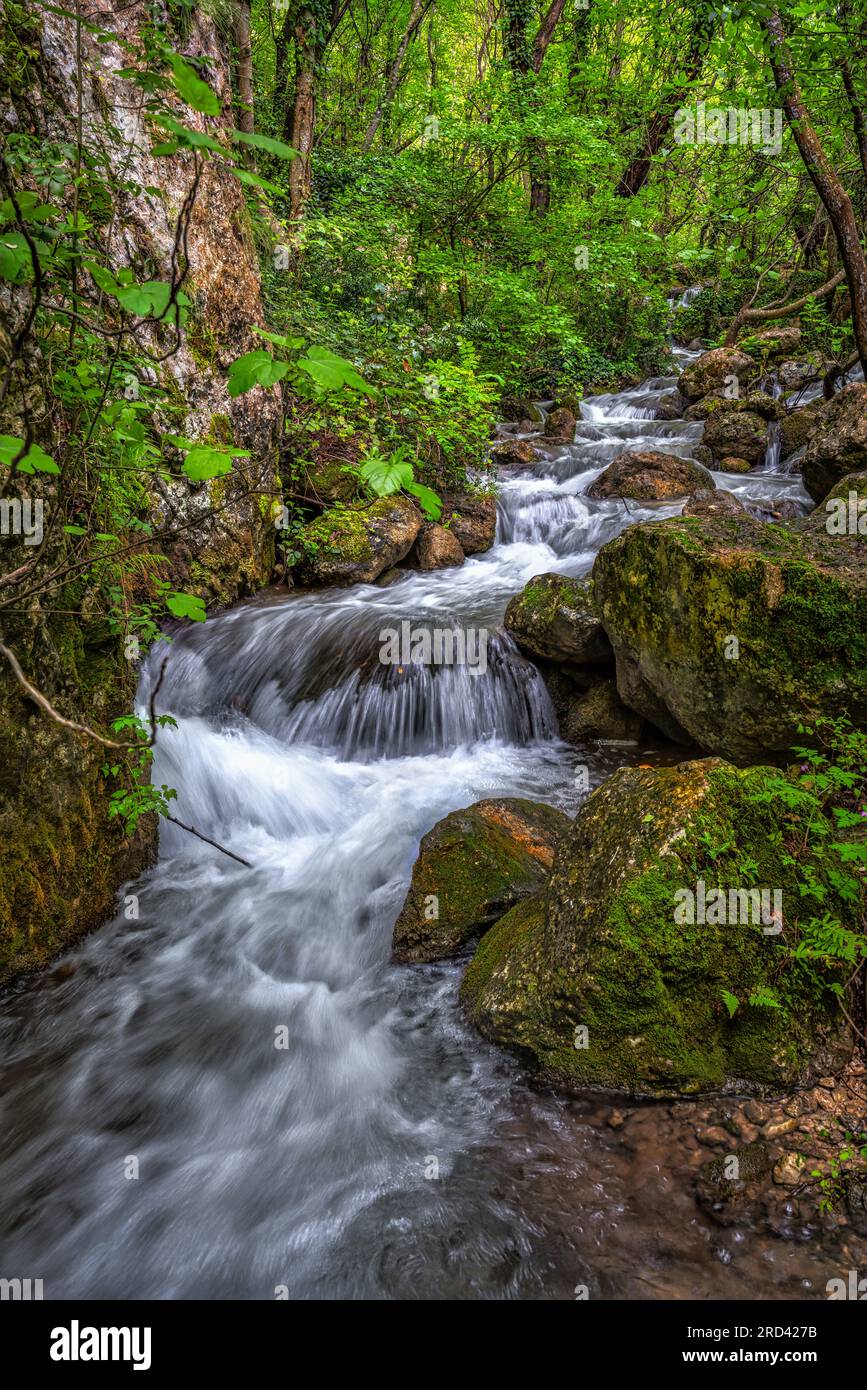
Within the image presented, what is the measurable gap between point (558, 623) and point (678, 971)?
14.3 ft

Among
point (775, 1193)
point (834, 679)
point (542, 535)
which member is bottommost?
point (775, 1193)

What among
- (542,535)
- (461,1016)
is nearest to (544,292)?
(542,535)

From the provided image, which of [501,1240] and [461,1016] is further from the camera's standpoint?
[461,1016]

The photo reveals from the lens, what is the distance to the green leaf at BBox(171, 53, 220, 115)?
1218 mm

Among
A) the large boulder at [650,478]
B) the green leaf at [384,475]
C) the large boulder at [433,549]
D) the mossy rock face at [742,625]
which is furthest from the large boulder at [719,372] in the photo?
the green leaf at [384,475]

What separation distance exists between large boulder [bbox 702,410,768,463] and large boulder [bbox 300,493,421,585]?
714 cm

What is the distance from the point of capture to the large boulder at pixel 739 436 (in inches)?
486

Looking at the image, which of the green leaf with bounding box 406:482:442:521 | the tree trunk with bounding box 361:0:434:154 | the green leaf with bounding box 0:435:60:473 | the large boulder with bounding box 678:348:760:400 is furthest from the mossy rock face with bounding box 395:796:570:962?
the tree trunk with bounding box 361:0:434:154

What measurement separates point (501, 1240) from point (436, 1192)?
1.14 ft

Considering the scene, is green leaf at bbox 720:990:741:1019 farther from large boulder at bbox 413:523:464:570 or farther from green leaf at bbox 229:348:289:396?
large boulder at bbox 413:523:464:570

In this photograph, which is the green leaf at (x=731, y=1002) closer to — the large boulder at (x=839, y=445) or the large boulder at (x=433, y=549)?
the large boulder at (x=433, y=549)

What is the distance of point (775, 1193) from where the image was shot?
2.39 m

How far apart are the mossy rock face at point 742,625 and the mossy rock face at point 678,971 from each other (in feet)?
5.40
